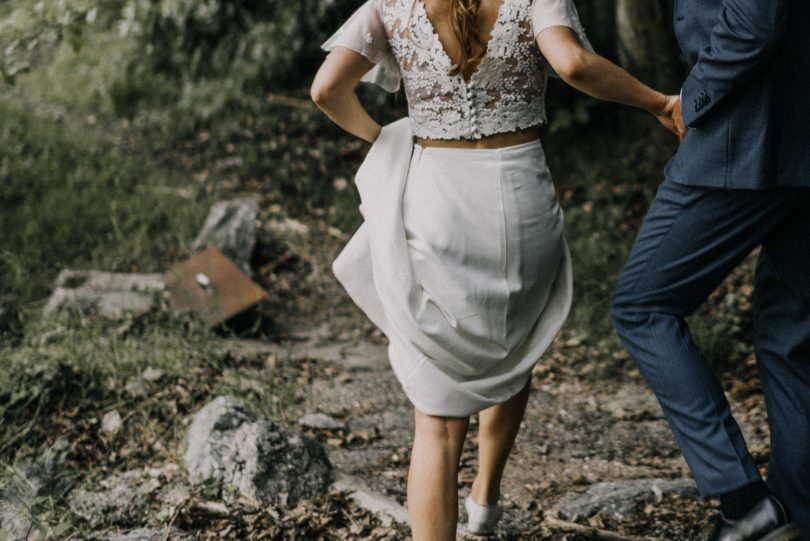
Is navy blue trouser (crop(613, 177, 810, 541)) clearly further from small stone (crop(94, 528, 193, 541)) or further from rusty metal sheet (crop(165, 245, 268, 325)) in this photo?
rusty metal sheet (crop(165, 245, 268, 325))

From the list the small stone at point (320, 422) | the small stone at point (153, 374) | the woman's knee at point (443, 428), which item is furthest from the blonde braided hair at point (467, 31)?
the small stone at point (153, 374)

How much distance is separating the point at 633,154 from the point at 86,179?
4516mm

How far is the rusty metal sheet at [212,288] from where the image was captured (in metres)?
5.21

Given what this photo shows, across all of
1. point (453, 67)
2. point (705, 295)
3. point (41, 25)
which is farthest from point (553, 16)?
point (41, 25)

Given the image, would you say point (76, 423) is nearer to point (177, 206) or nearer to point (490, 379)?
point (490, 379)

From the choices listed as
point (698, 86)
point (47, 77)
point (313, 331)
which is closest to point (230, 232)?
point (313, 331)

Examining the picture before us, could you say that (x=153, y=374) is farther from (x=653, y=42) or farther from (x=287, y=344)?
(x=653, y=42)

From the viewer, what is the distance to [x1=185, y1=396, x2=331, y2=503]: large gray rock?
130 inches

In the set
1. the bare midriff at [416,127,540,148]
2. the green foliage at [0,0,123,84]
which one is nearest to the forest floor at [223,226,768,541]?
the bare midriff at [416,127,540,148]

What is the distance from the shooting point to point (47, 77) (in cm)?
1071

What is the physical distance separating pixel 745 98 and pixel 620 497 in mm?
1633

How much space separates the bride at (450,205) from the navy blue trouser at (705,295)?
330 millimetres

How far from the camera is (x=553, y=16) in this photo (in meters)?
2.47

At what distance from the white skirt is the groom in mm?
321
